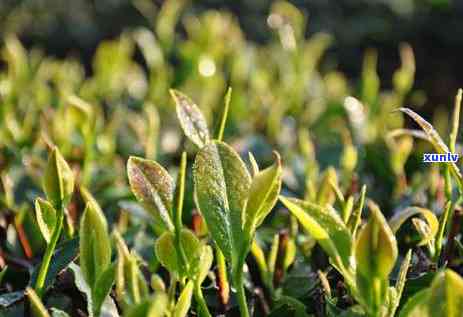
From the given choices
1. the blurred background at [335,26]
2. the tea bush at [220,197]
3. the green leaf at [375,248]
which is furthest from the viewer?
the blurred background at [335,26]

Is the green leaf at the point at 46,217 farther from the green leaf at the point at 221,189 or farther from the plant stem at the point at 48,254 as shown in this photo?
the green leaf at the point at 221,189

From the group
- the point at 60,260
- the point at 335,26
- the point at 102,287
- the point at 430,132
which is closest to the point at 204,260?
the point at 102,287

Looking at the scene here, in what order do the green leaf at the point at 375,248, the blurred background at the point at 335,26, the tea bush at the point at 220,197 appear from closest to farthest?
the green leaf at the point at 375,248, the tea bush at the point at 220,197, the blurred background at the point at 335,26

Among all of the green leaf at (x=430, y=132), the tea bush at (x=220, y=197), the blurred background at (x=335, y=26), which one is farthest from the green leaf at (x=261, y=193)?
the blurred background at (x=335, y=26)

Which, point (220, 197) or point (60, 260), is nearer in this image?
point (220, 197)

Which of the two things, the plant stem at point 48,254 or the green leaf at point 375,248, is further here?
the plant stem at point 48,254

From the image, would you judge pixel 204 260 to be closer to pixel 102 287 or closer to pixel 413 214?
pixel 102 287

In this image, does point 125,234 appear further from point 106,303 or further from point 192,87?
point 192,87

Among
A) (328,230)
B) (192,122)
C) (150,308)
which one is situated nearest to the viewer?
(150,308)
